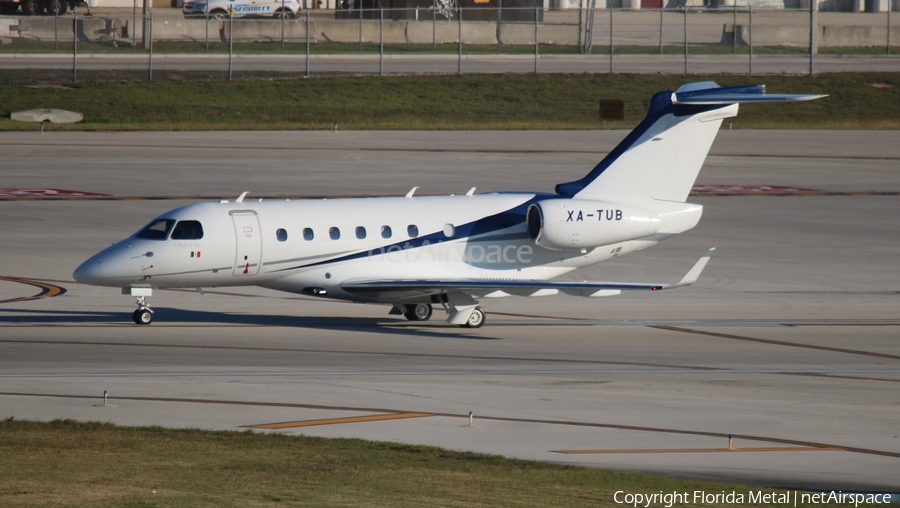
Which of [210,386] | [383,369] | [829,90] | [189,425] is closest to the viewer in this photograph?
[189,425]

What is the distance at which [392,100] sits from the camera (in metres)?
67.1

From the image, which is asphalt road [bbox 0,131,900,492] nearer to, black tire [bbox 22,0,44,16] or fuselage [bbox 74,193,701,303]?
fuselage [bbox 74,193,701,303]

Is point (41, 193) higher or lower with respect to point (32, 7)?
lower

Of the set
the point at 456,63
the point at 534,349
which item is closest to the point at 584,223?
the point at 534,349

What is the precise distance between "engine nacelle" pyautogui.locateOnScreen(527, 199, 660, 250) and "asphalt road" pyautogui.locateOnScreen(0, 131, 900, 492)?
76.4 inches

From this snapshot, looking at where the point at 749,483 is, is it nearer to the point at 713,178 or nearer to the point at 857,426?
the point at 857,426

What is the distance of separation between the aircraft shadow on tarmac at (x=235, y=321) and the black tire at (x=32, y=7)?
2502 inches

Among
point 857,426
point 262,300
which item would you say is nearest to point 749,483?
point 857,426

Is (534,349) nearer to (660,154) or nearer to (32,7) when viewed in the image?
(660,154)

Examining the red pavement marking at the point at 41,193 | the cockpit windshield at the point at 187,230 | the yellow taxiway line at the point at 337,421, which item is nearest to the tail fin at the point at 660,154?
the cockpit windshield at the point at 187,230

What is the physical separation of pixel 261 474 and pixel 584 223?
14.9m

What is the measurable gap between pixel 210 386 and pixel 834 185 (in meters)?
35.7

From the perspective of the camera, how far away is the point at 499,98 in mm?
68500

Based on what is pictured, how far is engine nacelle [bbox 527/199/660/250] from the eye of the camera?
27.6m
